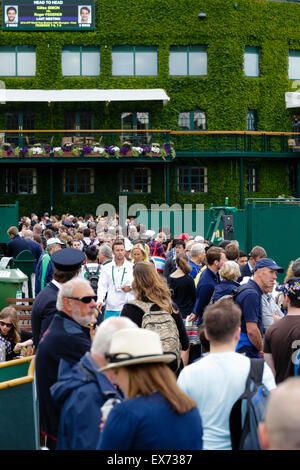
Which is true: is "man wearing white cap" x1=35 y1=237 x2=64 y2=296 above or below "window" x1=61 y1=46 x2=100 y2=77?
below

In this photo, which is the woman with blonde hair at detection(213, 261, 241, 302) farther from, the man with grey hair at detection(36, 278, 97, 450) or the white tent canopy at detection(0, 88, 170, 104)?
the white tent canopy at detection(0, 88, 170, 104)

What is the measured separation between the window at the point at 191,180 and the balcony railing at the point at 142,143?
1421 millimetres

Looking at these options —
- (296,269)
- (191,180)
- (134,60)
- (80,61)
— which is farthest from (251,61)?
(296,269)

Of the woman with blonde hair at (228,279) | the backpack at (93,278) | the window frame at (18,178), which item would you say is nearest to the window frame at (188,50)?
the window frame at (18,178)

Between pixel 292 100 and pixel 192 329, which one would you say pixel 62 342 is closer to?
pixel 192 329

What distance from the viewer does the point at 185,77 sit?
35906mm

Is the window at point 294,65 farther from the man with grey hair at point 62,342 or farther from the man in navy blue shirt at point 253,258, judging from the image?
the man with grey hair at point 62,342

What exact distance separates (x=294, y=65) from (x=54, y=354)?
119 feet

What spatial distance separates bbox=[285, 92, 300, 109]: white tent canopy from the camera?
3659 centimetres

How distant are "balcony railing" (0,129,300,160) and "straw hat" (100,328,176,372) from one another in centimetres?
2879

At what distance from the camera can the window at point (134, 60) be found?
3578 cm

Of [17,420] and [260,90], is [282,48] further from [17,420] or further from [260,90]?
[17,420]

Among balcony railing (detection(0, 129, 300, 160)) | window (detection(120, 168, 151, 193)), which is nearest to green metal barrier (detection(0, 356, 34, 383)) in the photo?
balcony railing (detection(0, 129, 300, 160))

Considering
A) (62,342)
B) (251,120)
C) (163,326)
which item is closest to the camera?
(62,342)
